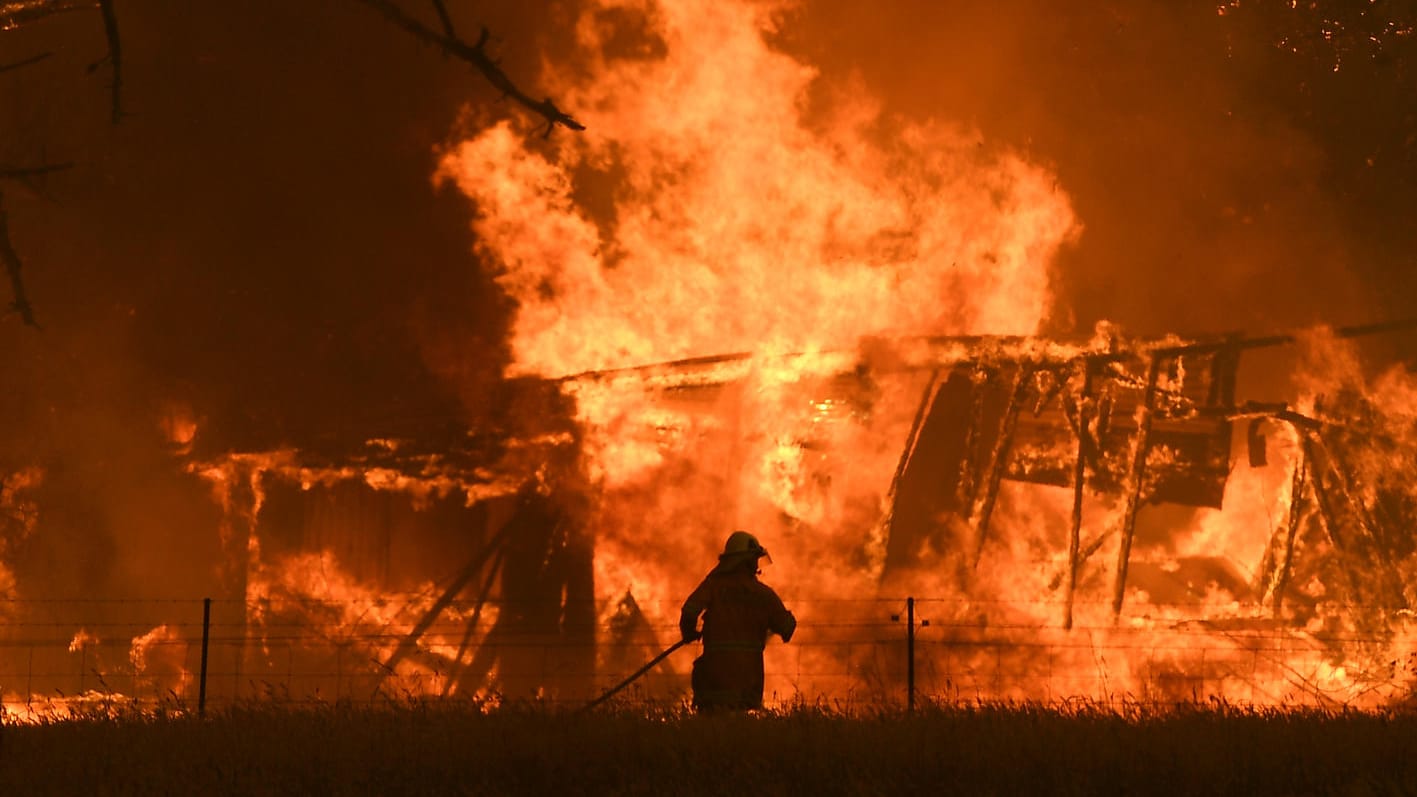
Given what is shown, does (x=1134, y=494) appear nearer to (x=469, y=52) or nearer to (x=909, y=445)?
(x=909, y=445)

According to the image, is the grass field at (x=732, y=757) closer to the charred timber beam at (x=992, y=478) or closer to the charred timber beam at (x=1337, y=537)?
the charred timber beam at (x=992, y=478)

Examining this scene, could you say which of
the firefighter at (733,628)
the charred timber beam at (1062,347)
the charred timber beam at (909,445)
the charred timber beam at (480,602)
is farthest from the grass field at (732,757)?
the charred timber beam at (1062,347)

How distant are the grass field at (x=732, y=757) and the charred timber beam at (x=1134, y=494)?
6654mm

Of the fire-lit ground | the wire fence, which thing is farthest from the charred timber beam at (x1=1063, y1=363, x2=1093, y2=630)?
the wire fence

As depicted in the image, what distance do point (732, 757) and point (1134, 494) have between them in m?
8.66

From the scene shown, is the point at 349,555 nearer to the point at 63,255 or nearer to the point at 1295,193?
the point at 63,255

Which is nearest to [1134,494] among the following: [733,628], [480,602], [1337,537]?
[1337,537]

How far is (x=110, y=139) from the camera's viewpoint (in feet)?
50.5

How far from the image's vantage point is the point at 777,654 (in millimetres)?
13844

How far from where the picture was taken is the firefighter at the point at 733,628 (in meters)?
7.66

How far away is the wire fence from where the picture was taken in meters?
13.4

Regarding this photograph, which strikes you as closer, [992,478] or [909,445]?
[992,478]

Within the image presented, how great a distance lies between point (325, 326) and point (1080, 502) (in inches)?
311

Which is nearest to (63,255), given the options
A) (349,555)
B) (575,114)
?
(349,555)
